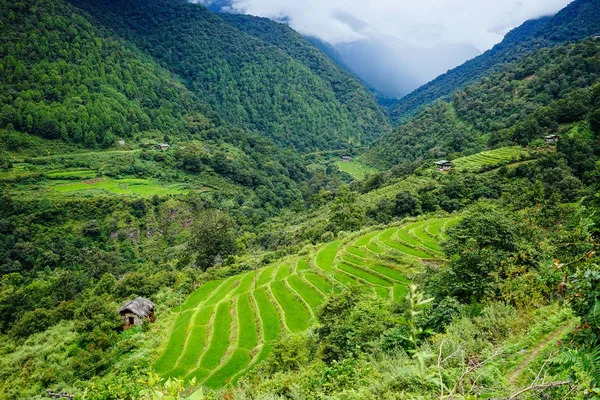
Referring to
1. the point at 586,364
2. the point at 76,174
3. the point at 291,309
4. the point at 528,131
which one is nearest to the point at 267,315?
the point at 291,309

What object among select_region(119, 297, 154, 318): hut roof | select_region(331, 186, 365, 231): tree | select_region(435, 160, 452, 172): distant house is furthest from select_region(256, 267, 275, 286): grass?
select_region(435, 160, 452, 172): distant house

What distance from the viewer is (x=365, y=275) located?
907 inches

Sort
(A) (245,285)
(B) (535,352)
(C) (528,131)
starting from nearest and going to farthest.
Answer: (B) (535,352) < (A) (245,285) < (C) (528,131)

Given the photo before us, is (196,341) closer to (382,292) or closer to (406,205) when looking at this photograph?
(382,292)

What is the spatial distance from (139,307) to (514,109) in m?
70.4

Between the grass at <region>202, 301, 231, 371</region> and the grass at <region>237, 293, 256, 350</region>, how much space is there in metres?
0.79

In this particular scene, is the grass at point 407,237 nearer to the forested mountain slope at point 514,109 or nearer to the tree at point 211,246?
the tree at point 211,246

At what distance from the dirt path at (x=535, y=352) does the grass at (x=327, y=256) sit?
19142 millimetres

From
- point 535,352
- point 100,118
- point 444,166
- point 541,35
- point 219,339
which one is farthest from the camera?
point 541,35

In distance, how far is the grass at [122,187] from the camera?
5569 cm

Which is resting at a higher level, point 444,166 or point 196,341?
point 444,166

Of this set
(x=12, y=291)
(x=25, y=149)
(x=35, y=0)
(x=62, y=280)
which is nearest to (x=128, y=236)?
(x=62, y=280)

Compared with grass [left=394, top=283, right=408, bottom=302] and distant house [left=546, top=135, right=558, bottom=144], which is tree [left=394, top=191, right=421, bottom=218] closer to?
grass [left=394, top=283, right=408, bottom=302]

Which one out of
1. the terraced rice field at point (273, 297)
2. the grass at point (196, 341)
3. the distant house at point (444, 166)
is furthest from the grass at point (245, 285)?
the distant house at point (444, 166)
